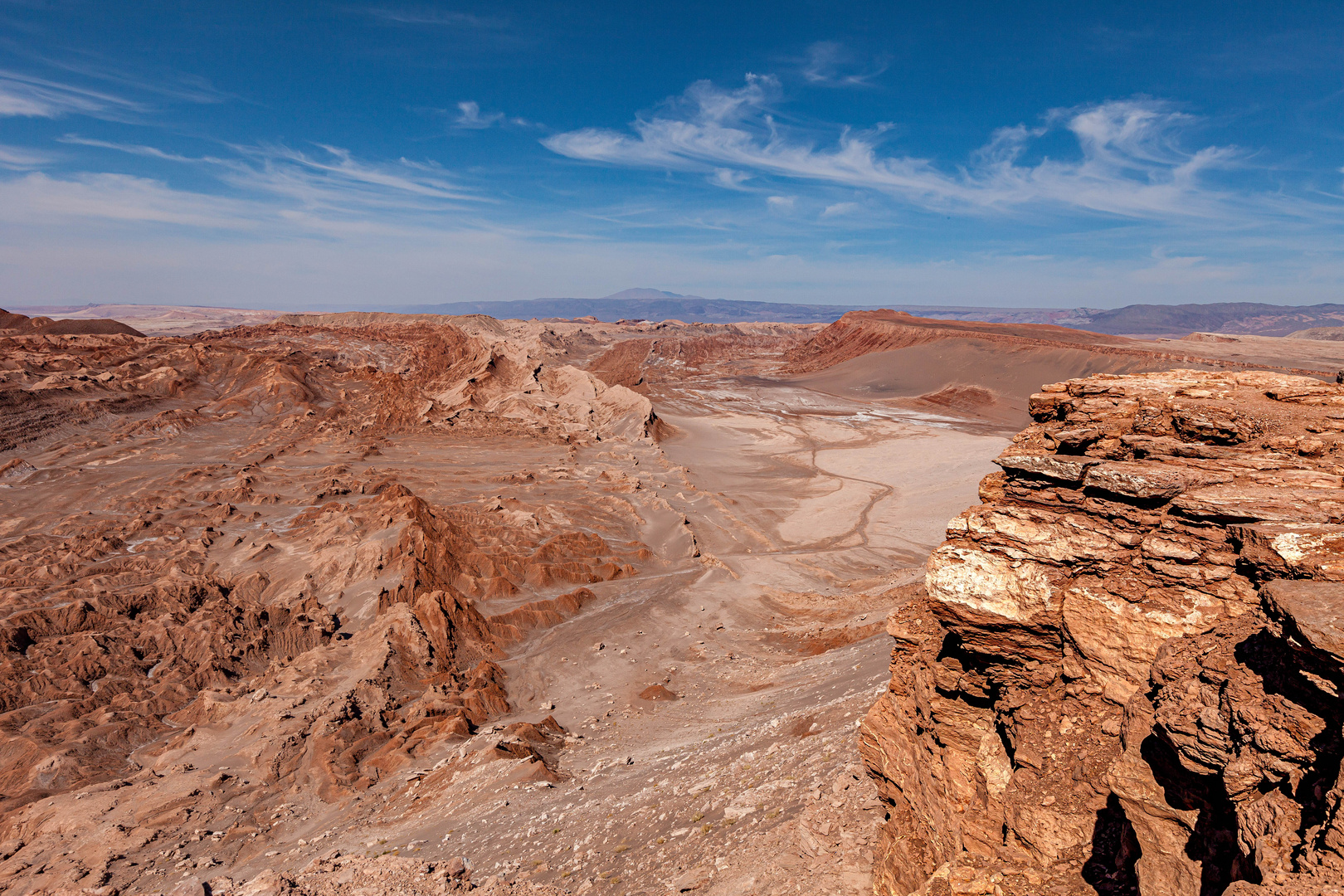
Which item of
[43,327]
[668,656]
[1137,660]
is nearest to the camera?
[1137,660]

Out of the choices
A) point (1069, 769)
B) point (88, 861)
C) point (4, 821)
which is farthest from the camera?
point (4, 821)

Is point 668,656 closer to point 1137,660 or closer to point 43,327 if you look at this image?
point 1137,660

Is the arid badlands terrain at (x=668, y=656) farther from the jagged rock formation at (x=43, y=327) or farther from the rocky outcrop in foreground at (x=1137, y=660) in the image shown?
the jagged rock formation at (x=43, y=327)

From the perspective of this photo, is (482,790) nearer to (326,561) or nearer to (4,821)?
(4,821)

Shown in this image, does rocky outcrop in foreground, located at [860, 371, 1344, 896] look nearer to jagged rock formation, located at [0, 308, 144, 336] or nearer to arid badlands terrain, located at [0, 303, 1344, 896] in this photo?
arid badlands terrain, located at [0, 303, 1344, 896]

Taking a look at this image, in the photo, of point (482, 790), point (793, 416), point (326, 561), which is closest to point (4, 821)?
point (482, 790)

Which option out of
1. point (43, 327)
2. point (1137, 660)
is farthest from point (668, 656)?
point (43, 327)
